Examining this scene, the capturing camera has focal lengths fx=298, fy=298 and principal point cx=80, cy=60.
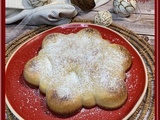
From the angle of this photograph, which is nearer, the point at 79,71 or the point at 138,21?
the point at 79,71

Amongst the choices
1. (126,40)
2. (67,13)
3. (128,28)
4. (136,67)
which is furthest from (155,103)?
(67,13)

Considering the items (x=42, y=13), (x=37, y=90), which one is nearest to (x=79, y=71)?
(x=37, y=90)

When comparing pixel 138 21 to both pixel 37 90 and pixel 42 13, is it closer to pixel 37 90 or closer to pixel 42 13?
pixel 42 13

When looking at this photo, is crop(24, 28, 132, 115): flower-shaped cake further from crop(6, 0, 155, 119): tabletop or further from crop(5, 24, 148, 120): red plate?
crop(6, 0, 155, 119): tabletop

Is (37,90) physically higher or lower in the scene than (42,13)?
lower


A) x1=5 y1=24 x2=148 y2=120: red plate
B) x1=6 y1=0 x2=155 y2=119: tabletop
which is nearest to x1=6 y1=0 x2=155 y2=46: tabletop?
x1=6 y1=0 x2=155 y2=119: tabletop

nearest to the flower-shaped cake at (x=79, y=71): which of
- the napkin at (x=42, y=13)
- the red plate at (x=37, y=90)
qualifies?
the red plate at (x=37, y=90)

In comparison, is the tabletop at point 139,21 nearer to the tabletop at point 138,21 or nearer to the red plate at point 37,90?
the tabletop at point 138,21

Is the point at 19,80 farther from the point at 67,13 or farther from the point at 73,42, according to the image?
the point at 67,13
